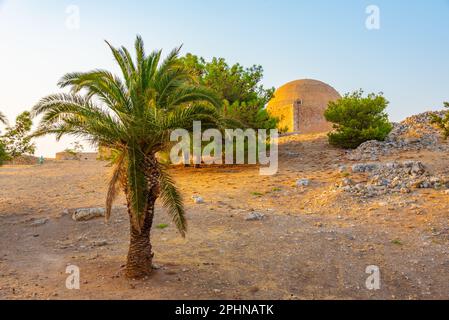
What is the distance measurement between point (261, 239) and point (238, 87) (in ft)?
46.5

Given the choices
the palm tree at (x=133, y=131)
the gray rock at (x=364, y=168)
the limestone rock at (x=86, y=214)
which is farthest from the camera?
the gray rock at (x=364, y=168)

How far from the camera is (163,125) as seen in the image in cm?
837

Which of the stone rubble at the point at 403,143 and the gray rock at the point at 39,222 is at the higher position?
the stone rubble at the point at 403,143

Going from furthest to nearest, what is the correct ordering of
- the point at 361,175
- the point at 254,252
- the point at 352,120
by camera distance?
the point at 352,120
the point at 361,175
the point at 254,252

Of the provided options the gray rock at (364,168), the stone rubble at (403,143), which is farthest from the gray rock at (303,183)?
the stone rubble at (403,143)

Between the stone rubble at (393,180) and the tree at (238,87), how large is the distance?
6.82 metres

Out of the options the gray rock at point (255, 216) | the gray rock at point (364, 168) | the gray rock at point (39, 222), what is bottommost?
the gray rock at point (39, 222)

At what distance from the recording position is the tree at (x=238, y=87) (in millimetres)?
22344

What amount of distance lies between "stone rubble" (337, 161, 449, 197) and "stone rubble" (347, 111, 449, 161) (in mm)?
2976

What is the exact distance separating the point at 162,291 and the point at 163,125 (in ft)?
12.4

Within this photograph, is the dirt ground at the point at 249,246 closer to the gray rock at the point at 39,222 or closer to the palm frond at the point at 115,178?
the gray rock at the point at 39,222

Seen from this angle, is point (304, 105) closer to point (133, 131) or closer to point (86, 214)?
point (86, 214)
